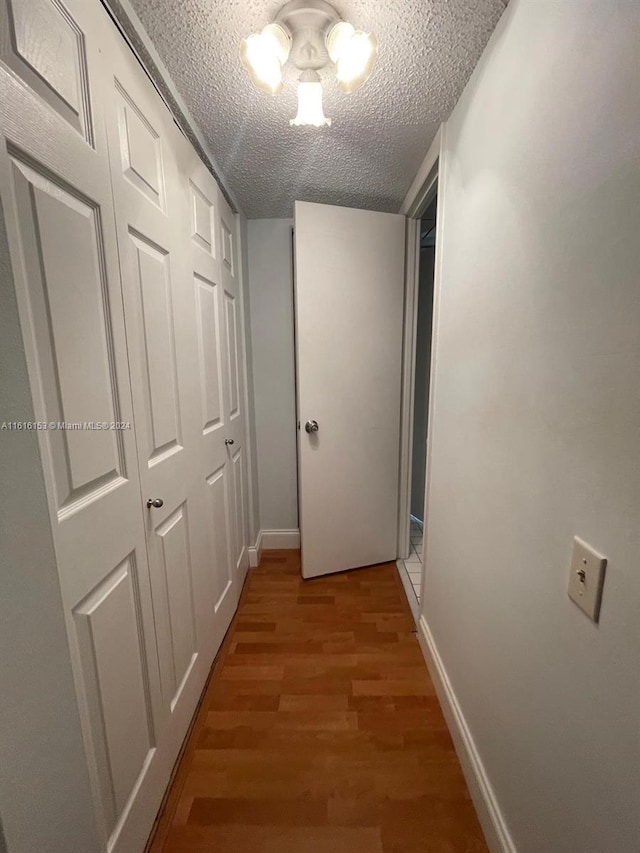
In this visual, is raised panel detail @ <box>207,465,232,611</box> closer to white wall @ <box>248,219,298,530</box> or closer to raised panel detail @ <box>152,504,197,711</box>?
raised panel detail @ <box>152,504,197,711</box>

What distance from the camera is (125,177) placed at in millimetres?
814

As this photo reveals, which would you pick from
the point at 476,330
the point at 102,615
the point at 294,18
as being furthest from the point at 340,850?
the point at 294,18

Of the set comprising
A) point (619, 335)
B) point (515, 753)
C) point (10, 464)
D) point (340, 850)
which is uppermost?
point (619, 335)

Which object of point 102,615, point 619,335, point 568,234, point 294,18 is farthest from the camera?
point 294,18

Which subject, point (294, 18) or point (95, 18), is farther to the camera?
point (294, 18)

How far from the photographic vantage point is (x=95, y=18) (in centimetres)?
70

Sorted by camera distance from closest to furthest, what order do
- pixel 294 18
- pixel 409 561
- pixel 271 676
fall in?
pixel 294 18 → pixel 271 676 → pixel 409 561

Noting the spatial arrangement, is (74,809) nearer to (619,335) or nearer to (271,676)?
(271,676)

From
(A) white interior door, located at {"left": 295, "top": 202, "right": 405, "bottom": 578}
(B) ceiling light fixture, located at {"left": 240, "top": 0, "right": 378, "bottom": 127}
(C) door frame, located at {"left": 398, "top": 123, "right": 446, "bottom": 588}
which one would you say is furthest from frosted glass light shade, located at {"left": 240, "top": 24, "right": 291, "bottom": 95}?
(A) white interior door, located at {"left": 295, "top": 202, "right": 405, "bottom": 578}

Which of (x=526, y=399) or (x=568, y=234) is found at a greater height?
(x=568, y=234)

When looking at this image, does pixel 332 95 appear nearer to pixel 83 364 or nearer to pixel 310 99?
pixel 310 99

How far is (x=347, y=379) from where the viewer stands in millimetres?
1872

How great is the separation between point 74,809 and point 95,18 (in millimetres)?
1632

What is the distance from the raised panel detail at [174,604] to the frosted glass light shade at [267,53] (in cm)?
130
